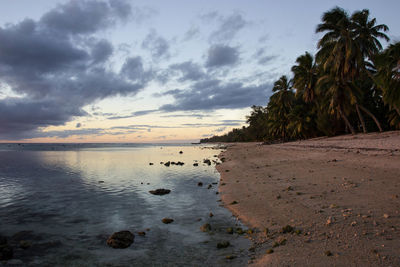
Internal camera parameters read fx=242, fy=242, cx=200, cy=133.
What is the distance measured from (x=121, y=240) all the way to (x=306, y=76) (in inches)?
1978

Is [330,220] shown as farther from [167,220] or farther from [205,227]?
[167,220]

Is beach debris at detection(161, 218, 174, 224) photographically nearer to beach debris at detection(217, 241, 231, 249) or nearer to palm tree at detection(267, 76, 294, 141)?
beach debris at detection(217, 241, 231, 249)

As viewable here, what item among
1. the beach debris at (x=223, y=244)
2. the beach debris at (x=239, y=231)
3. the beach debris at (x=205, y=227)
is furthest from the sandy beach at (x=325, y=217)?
the beach debris at (x=205, y=227)

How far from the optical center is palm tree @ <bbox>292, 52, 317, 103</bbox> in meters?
48.3

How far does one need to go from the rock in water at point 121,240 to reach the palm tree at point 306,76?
48.1 metres

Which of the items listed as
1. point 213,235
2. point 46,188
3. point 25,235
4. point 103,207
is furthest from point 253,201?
point 46,188

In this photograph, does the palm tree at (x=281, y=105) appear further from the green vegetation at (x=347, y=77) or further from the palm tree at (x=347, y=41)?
the palm tree at (x=347, y=41)

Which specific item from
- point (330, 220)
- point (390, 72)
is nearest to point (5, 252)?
point (330, 220)

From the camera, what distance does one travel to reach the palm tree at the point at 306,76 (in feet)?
158

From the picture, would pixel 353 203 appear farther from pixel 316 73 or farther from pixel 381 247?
pixel 316 73

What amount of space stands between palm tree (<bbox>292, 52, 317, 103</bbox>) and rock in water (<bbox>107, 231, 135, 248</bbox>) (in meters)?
48.1

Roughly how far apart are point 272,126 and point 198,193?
6047cm

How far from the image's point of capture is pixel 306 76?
48.9 metres

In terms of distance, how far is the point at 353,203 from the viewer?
8352 millimetres
